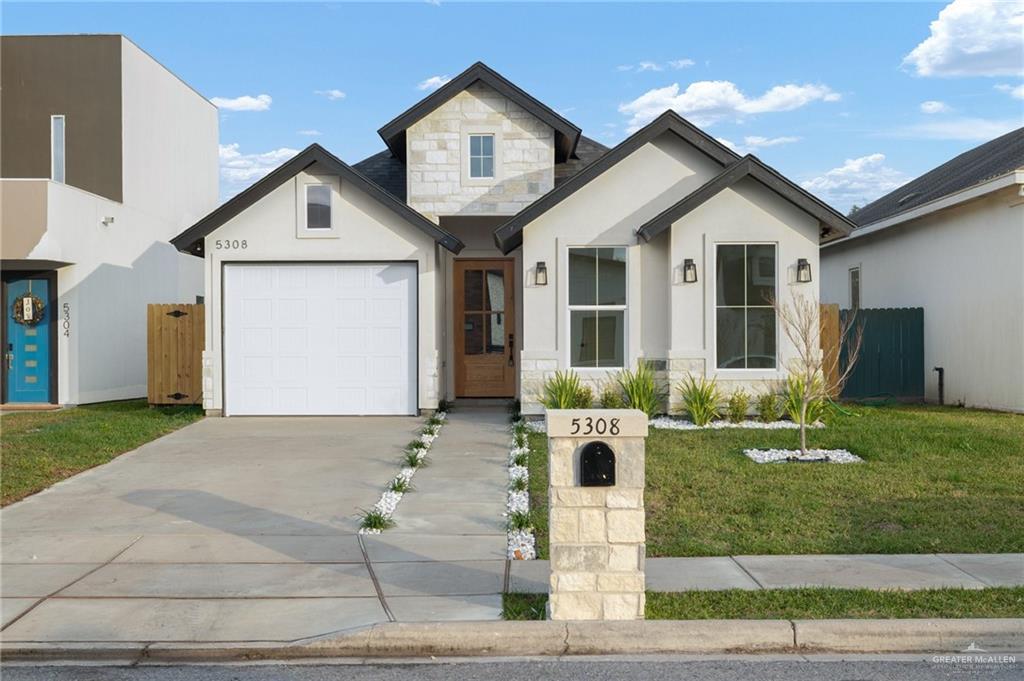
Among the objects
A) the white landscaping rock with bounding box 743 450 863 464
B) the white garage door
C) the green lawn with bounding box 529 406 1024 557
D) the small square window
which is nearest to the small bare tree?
the white landscaping rock with bounding box 743 450 863 464

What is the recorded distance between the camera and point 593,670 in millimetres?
5328

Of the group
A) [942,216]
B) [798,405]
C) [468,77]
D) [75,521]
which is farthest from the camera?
[942,216]

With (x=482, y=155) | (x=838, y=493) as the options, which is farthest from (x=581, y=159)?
(x=838, y=493)

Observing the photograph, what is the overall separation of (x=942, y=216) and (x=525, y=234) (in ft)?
26.9

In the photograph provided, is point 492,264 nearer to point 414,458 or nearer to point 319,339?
point 319,339

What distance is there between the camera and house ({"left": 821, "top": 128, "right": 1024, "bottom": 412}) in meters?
15.0

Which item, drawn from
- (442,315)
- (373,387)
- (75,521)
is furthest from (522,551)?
(442,315)

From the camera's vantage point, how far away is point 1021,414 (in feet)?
48.5

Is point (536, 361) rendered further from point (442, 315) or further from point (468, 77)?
point (468, 77)

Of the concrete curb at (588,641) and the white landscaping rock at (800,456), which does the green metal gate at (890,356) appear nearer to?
the white landscaping rock at (800,456)

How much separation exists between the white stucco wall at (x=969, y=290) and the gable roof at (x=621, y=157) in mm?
4619

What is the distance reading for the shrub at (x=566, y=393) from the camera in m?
14.1

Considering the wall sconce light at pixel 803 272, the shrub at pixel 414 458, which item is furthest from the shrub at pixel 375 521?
the wall sconce light at pixel 803 272

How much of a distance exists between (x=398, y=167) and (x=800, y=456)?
10.4 m
